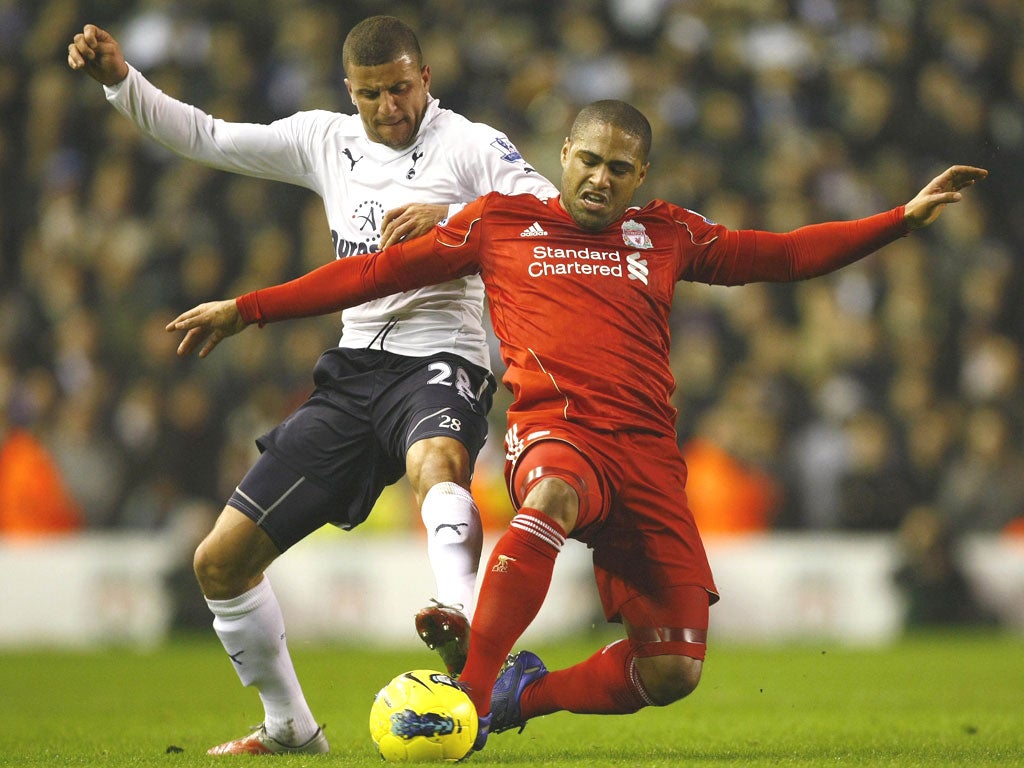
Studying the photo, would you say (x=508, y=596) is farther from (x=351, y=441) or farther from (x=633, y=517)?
(x=351, y=441)

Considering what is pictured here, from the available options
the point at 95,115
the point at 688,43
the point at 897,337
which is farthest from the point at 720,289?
the point at 95,115

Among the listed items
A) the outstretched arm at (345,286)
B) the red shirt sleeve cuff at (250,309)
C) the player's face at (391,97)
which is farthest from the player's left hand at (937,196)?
the red shirt sleeve cuff at (250,309)

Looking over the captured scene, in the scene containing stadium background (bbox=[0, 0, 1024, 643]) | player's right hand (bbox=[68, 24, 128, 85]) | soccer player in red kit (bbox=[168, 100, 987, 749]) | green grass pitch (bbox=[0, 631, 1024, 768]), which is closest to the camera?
soccer player in red kit (bbox=[168, 100, 987, 749])

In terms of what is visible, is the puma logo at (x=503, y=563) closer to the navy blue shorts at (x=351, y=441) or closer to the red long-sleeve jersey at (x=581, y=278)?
the red long-sleeve jersey at (x=581, y=278)

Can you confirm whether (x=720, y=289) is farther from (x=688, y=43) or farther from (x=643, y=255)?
(x=643, y=255)

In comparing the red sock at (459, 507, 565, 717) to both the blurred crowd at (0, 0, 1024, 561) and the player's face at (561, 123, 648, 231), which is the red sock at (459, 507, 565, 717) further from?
the blurred crowd at (0, 0, 1024, 561)

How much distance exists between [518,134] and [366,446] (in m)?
8.27

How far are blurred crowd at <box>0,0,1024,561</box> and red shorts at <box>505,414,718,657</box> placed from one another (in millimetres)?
6603

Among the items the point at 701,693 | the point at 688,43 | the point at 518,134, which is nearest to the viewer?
the point at 701,693

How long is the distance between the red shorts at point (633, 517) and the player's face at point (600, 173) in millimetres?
755

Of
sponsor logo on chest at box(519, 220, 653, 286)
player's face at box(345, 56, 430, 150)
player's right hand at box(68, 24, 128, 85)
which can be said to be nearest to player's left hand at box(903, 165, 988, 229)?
sponsor logo on chest at box(519, 220, 653, 286)

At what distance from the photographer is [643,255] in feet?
17.1

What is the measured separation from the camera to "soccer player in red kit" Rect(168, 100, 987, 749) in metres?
4.96

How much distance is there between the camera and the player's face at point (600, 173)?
200 inches
